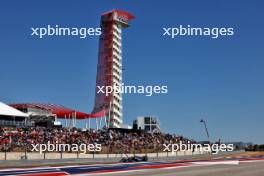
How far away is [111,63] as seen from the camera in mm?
120000

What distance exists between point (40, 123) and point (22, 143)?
22.6 m

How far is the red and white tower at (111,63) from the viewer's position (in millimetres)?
117375

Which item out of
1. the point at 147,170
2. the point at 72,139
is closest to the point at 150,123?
the point at 72,139

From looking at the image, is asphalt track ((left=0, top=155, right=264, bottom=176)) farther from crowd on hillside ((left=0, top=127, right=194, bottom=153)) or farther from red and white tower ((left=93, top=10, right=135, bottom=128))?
red and white tower ((left=93, top=10, right=135, bottom=128))

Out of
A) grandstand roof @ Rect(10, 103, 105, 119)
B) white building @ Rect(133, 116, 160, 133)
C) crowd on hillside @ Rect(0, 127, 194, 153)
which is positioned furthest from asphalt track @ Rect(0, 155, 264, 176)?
white building @ Rect(133, 116, 160, 133)

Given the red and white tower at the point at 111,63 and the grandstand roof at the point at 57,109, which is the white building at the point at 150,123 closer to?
the red and white tower at the point at 111,63

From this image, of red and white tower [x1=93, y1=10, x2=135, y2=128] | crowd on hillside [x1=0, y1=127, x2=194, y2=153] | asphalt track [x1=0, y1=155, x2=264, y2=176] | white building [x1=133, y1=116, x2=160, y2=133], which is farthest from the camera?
red and white tower [x1=93, y1=10, x2=135, y2=128]

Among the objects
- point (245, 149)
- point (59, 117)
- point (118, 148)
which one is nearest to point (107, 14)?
point (59, 117)

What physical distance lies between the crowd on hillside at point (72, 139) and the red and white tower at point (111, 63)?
2147 inches

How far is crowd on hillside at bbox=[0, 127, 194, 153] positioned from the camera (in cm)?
4078

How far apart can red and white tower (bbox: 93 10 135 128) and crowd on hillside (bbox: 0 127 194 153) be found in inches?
2147

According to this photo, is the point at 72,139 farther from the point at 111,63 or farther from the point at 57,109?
the point at 111,63

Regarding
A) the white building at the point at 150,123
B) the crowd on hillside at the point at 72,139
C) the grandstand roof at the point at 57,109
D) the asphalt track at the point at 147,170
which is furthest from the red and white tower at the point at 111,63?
the asphalt track at the point at 147,170

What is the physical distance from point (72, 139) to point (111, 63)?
73790 millimetres
